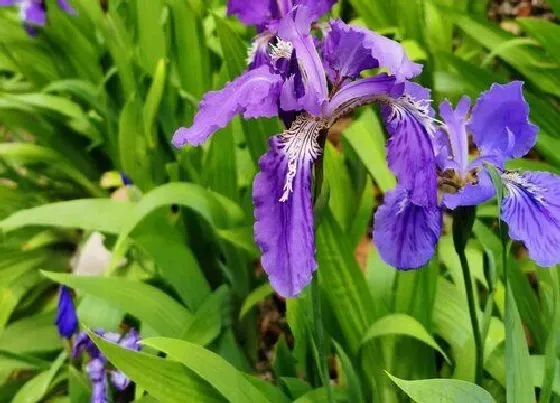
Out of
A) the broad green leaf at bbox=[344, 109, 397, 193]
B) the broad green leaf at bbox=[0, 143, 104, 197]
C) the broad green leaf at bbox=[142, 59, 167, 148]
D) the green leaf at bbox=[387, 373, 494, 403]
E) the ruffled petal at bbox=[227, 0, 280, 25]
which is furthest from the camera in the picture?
the broad green leaf at bbox=[0, 143, 104, 197]

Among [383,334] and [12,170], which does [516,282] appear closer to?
[383,334]

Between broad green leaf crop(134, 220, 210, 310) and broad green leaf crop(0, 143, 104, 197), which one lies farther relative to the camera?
broad green leaf crop(0, 143, 104, 197)

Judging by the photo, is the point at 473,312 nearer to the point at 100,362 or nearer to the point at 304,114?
the point at 304,114

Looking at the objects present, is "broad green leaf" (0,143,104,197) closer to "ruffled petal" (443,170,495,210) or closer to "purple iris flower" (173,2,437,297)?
"purple iris flower" (173,2,437,297)

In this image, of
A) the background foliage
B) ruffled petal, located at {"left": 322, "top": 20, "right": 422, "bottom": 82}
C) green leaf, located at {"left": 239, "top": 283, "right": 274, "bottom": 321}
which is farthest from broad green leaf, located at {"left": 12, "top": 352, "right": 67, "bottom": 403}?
ruffled petal, located at {"left": 322, "top": 20, "right": 422, "bottom": 82}

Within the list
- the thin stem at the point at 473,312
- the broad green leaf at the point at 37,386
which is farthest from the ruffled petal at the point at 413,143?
the broad green leaf at the point at 37,386

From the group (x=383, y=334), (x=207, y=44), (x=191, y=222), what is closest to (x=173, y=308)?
(x=191, y=222)
